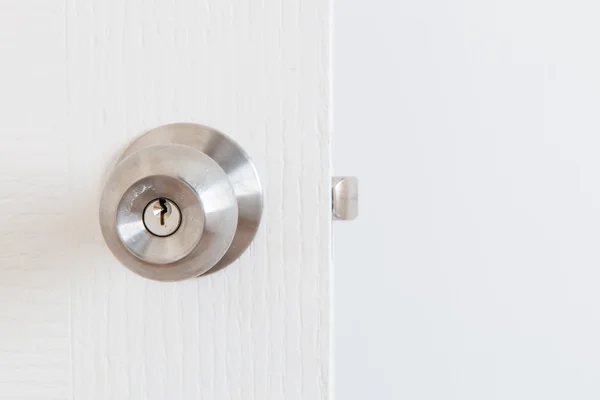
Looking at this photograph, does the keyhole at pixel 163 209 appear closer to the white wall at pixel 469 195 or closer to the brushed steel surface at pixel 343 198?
the brushed steel surface at pixel 343 198

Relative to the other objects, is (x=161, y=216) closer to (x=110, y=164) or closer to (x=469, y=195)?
(x=110, y=164)

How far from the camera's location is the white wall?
0.48m

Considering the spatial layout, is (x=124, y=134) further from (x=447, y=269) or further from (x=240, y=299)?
(x=447, y=269)

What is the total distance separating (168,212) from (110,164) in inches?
2.0

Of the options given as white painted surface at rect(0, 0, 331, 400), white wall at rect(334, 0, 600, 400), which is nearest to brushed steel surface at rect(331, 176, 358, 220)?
white painted surface at rect(0, 0, 331, 400)

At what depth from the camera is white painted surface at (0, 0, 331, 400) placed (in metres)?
0.19

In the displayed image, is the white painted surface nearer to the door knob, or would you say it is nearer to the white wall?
the door knob

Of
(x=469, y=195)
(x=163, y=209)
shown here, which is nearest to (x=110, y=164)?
(x=163, y=209)

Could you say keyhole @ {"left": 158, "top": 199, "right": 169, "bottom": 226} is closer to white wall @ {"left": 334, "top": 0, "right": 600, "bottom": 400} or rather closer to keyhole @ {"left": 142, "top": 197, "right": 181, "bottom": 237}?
keyhole @ {"left": 142, "top": 197, "right": 181, "bottom": 237}

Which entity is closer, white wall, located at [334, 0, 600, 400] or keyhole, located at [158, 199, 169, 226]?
keyhole, located at [158, 199, 169, 226]

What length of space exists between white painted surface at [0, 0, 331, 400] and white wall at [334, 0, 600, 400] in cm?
29

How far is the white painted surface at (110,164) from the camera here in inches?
7.5

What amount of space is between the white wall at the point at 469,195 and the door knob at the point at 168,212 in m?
0.33

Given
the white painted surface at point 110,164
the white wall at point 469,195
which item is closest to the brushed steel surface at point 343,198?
the white painted surface at point 110,164
